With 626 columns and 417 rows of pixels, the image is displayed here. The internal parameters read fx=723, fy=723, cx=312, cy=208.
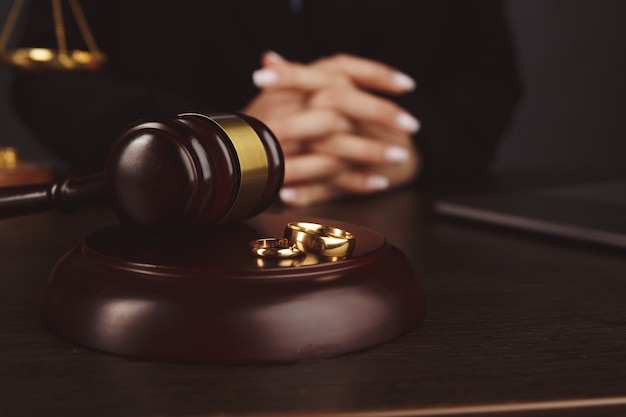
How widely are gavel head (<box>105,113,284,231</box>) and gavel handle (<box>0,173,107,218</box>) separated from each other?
39mm

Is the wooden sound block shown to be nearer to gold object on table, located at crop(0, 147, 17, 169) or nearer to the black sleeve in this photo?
gold object on table, located at crop(0, 147, 17, 169)

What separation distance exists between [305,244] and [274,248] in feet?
0.07

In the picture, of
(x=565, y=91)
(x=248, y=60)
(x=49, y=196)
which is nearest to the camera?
(x=49, y=196)

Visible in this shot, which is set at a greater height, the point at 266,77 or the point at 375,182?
the point at 266,77

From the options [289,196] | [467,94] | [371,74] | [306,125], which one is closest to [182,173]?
[289,196]

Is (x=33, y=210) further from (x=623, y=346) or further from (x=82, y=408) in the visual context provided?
(x=623, y=346)

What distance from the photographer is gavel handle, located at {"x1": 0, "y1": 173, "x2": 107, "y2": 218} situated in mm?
497

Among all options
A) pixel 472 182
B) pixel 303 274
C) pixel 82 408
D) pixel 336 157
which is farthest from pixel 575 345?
pixel 472 182

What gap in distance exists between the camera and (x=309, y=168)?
1.08m

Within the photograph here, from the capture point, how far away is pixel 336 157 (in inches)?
44.1

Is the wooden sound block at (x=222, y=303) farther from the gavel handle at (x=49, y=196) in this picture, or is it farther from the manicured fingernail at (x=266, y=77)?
the manicured fingernail at (x=266, y=77)

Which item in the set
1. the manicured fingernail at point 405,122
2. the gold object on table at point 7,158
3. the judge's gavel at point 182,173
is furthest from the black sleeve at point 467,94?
the judge's gavel at point 182,173

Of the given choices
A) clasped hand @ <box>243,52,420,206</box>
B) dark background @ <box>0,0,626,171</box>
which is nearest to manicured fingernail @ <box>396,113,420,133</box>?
clasped hand @ <box>243,52,420,206</box>

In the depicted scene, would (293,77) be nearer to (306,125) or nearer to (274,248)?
(306,125)
